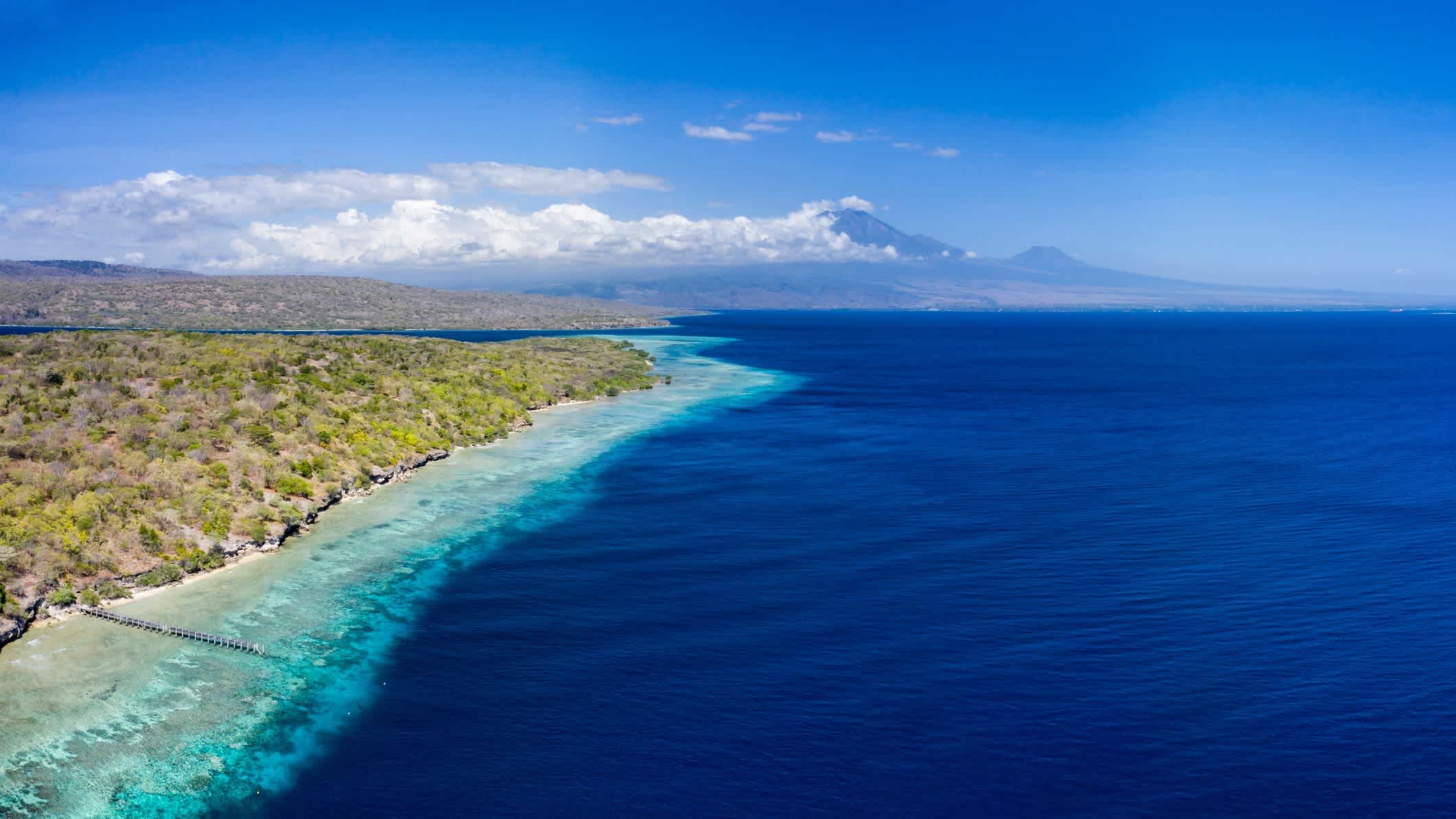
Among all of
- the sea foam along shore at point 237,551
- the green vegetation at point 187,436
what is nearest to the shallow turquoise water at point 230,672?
the sea foam along shore at point 237,551

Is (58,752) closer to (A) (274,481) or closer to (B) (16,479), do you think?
(B) (16,479)

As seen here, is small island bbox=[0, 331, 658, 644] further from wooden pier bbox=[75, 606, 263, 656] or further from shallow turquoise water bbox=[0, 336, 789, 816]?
shallow turquoise water bbox=[0, 336, 789, 816]

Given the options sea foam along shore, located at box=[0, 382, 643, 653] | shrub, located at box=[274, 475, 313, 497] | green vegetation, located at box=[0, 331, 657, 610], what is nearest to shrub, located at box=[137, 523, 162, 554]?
green vegetation, located at box=[0, 331, 657, 610]

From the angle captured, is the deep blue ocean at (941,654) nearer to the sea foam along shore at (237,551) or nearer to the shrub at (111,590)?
the sea foam along shore at (237,551)

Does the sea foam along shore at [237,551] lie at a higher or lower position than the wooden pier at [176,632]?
higher

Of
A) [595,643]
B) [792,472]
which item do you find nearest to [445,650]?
[595,643]

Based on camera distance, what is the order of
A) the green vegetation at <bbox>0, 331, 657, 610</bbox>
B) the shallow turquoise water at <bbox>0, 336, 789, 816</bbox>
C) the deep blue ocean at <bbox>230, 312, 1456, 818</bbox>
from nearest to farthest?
the deep blue ocean at <bbox>230, 312, 1456, 818</bbox> < the shallow turquoise water at <bbox>0, 336, 789, 816</bbox> < the green vegetation at <bbox>0, 331, 657, 610</bbox>

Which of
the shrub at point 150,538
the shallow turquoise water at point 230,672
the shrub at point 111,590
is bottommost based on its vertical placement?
the shallow turquoise water at point 230,672
